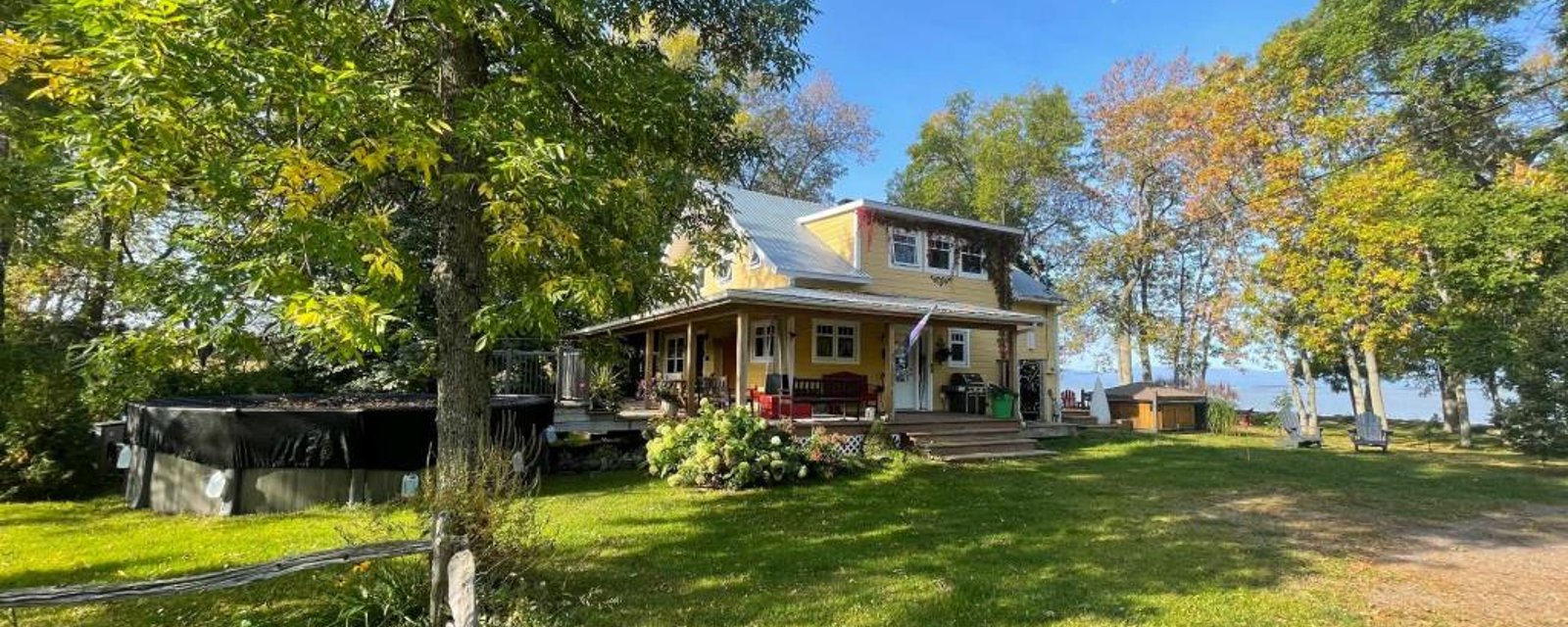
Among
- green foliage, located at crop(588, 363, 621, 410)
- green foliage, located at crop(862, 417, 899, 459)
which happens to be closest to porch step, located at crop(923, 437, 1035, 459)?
green foliage, located at crop(862, 417, 899, 459)

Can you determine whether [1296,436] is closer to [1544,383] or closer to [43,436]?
[1544,383]

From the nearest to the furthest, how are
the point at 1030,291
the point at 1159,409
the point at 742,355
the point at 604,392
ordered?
the point at 742,355
the point at 604,392
the point at 1030,291
the point at 1159,409

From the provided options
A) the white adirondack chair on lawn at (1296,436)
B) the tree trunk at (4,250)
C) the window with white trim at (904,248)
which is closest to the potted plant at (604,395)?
the window with white trim at (904,248)

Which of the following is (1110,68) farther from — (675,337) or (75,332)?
(75,332)

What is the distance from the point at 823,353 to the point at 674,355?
4.84 m

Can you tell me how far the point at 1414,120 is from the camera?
18.7 meters

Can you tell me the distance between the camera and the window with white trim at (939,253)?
18.8m

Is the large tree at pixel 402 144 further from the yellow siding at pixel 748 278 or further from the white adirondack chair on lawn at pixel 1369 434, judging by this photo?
the white adirondack chair on lawn at pixel 1369 434

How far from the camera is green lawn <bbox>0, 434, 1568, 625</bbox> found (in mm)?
5191

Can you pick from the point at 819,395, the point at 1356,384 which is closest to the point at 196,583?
the point at 819,395

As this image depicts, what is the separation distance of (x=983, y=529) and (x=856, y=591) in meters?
2.65

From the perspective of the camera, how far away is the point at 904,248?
1842cm

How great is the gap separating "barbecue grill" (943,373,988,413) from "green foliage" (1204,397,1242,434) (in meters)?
9.28

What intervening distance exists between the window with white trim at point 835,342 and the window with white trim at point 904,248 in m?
2.66
